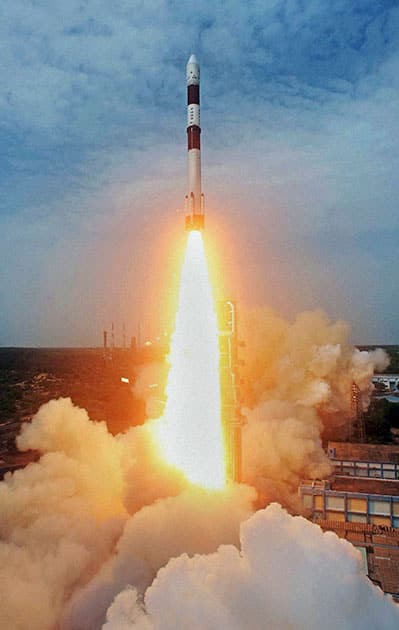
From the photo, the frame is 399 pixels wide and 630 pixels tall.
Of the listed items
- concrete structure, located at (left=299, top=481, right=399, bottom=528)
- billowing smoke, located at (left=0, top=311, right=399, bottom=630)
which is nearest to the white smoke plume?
billowing smoke, located at (left=0, top=311, right=399, bottom=630)

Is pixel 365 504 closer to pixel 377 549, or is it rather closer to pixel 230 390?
pixel 377 549

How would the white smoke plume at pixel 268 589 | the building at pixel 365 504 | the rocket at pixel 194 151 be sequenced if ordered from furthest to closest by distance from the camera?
the rocket at pixel 194 151 < the building at pixel 365 504 < the white smoke plume at pixel 268 589

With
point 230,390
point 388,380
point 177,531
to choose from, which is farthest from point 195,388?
point 388,380

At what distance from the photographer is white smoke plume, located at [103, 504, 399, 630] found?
12.5m

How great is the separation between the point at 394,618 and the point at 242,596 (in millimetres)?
3339

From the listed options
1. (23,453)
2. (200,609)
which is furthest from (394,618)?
(23,453)

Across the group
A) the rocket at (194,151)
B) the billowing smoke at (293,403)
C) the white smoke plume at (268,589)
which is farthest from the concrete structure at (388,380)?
the white smoke plume at (268,589)

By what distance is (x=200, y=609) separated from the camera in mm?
12938

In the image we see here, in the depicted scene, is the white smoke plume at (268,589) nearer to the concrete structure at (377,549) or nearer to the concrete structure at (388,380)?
the concrete structure at (377,549)

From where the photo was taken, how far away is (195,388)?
2414cm

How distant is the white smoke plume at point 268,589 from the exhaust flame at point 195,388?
30.7 ft

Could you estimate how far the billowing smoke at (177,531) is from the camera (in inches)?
509

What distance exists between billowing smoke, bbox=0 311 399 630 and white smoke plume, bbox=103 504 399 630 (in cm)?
3

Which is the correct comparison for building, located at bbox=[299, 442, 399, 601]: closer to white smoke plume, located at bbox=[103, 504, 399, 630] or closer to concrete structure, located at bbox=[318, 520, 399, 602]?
concrete structure, located at bbox=[318, 520, 399, 602]
